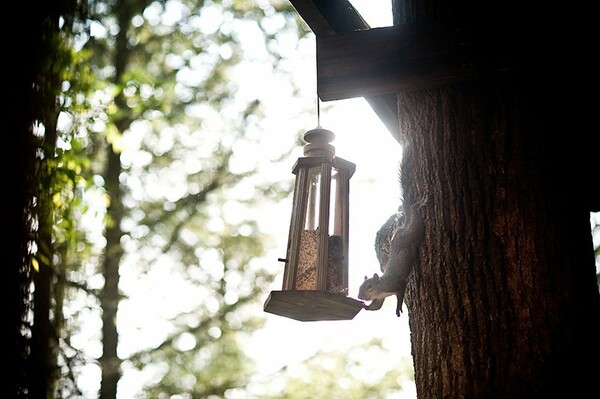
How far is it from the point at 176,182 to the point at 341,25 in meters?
5.40

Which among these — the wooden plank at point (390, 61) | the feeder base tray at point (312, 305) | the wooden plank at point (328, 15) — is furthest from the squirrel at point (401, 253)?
the wooden plank at point (328, 15)

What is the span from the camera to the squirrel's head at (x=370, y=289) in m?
2.02

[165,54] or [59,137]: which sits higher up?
[165,54]

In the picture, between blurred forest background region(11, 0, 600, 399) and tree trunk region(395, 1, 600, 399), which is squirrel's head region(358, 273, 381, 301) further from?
blurred forest background region(11, 0, 600, 399)

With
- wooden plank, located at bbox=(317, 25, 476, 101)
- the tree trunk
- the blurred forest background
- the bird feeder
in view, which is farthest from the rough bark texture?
the blurred forest background

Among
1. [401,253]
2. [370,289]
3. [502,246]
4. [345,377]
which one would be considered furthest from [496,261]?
[345,377]

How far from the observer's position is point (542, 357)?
1.54m

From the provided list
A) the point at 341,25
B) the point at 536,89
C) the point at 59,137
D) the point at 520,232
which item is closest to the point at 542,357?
the point at 520,232

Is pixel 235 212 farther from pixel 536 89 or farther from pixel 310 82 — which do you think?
pixel 536 89

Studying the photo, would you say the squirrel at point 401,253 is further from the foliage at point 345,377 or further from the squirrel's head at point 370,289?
the foliage at point 345,377

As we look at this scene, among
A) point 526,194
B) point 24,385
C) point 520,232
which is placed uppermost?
point 526,194

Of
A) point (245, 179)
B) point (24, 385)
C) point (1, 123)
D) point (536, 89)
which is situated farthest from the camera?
point (245, 179)

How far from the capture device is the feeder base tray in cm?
196

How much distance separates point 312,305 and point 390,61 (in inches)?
30.1
